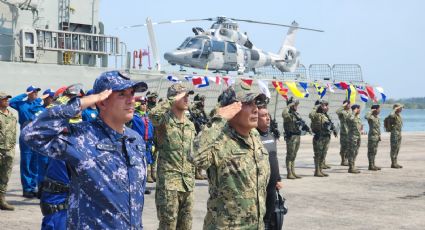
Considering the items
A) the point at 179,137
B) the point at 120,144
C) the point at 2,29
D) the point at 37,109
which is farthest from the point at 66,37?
the point at 120,144

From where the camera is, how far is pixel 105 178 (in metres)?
3.90

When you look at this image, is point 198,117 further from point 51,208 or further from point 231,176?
point 231,176

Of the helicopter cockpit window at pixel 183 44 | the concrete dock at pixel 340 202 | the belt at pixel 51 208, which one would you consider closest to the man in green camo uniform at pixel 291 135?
the concrete dock at pixel 340 202

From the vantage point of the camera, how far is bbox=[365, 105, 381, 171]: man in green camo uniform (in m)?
19.1

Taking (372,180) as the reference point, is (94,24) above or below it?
above

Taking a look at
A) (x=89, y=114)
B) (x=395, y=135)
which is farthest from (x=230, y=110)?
(x=395, y=135)

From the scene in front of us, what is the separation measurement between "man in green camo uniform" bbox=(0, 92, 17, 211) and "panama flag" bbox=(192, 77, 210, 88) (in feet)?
55.8

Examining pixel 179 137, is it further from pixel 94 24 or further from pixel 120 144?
pixel 94 24

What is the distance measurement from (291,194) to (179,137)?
21.3 ft

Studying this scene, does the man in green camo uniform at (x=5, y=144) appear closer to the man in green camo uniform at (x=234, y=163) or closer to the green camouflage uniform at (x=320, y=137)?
the man in green camo uniform at (x=234, y=163)

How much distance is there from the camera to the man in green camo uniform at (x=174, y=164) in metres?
7.20

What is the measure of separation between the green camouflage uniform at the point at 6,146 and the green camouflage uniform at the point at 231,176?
24.1 ft

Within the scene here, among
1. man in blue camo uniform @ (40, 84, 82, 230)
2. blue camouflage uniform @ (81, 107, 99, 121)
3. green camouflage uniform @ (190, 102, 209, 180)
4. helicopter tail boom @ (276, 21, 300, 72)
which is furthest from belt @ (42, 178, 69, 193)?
helicopter tail boom @ (276, 21, 300, 72)

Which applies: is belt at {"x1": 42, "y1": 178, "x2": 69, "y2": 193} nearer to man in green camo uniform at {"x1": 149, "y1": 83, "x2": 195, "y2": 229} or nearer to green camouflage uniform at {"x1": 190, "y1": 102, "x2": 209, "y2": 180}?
man in green camo uniform at {"x1": 149, "y1": 83, "x2": 195, "y2": 229}
